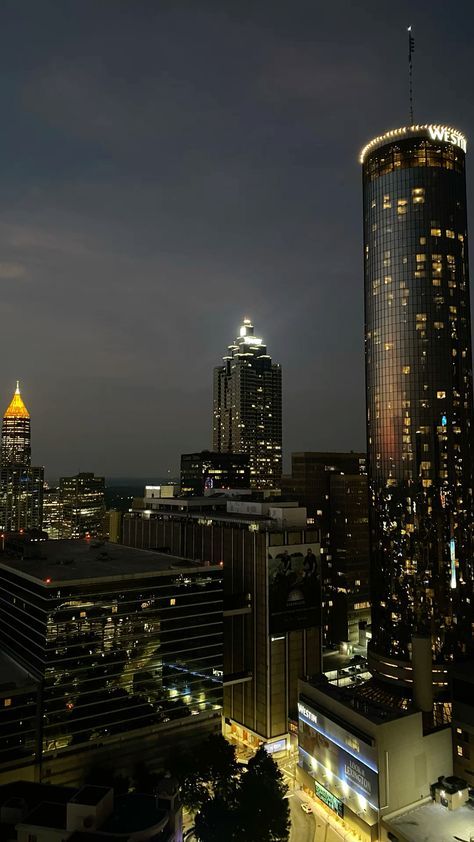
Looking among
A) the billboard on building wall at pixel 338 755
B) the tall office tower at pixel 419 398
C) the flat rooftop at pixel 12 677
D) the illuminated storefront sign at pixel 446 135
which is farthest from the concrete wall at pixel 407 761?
the illuminated storefront sign at pixel 446 135

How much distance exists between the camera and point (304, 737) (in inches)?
3332

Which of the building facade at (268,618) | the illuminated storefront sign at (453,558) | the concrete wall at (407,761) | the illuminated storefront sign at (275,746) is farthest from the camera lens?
the illuminated storefront sign at (453,558)

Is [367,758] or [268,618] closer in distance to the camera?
[367,758]

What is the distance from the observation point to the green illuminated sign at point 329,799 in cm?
7544

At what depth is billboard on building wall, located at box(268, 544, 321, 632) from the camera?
92.8 meters

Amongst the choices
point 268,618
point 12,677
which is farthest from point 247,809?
point 12,677

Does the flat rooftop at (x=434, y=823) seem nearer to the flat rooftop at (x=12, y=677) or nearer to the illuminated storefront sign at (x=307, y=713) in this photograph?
the illuminated storefront sign at (x=307, y=713)

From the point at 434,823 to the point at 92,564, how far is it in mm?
58161

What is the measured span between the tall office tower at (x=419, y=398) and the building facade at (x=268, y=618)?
2982cm

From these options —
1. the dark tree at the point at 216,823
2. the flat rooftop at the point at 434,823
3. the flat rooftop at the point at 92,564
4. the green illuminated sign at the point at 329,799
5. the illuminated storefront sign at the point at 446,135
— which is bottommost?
the green illuminated sign at the point at 329,799

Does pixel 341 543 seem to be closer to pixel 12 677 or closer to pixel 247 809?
pixel 247 809

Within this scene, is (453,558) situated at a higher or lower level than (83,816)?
higher

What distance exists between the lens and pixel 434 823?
68.9 meters

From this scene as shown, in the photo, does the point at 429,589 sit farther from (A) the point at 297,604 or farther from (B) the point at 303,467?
(B) the point at 303,467
